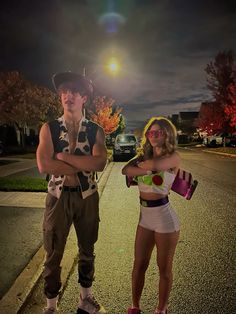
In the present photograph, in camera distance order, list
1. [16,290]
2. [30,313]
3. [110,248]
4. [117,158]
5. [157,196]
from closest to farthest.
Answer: [157,196]
[30,313]
[16,290]
[110,248]
[117,158]

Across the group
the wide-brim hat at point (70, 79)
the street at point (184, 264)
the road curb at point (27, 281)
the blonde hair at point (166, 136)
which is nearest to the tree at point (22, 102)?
the street at point (184, 264)

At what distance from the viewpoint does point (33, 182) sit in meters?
12.0

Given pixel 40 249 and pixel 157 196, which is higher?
pixel 157 196

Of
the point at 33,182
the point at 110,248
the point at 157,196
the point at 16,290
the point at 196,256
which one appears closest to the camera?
the point at 157,196

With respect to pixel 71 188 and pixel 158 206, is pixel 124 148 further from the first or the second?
pixel 158 206

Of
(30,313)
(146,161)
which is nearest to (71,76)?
(146,161)

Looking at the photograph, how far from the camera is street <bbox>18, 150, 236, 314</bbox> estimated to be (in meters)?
3.89

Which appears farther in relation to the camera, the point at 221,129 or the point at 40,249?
the point at 221,129

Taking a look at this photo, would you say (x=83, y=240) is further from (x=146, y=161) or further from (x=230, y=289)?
(x=230, y=289)

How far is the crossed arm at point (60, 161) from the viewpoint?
3.46 metres

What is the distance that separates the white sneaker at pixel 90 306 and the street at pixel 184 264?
0.10 meters

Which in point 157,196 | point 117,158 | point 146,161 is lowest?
point 117,158

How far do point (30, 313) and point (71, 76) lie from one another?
92.3 inches

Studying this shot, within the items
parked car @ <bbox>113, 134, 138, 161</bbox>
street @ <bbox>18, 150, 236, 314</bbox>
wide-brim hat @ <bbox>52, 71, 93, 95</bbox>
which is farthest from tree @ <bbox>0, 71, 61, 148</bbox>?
wide-brim hat @ <bbox>52, 71, 93, 95</bbox>
